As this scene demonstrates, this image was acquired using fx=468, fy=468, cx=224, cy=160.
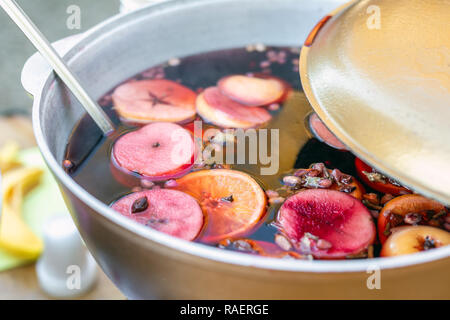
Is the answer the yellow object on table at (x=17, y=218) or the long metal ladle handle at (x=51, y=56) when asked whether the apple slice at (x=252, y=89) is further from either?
the yellow object on table at (x=17, y=218)

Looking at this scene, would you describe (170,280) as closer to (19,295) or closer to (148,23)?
(148,23)

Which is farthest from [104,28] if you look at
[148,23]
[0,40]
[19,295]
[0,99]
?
[0,40]

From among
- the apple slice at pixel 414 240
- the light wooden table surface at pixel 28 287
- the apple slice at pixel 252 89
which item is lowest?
the light wooden table surface at pixel 28 287

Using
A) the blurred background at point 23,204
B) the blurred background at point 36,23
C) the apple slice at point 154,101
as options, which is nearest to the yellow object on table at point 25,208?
the blurred background at point 23,204

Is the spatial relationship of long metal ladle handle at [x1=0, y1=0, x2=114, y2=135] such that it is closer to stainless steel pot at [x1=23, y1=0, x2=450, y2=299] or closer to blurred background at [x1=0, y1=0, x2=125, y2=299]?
stainless steel pot at [x1=23, y1=0, x2=450, y2=299]

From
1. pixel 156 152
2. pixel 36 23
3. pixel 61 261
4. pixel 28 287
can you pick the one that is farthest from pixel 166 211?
pixel 36 23

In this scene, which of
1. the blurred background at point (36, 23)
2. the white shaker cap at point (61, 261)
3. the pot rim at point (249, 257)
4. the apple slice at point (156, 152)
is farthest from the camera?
the blurred background at point (36, 23)

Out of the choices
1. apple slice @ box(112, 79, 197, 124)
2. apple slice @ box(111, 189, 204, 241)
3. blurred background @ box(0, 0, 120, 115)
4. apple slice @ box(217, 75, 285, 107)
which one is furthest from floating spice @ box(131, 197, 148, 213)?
blurred background @ box(0, 0, 120, 115)
